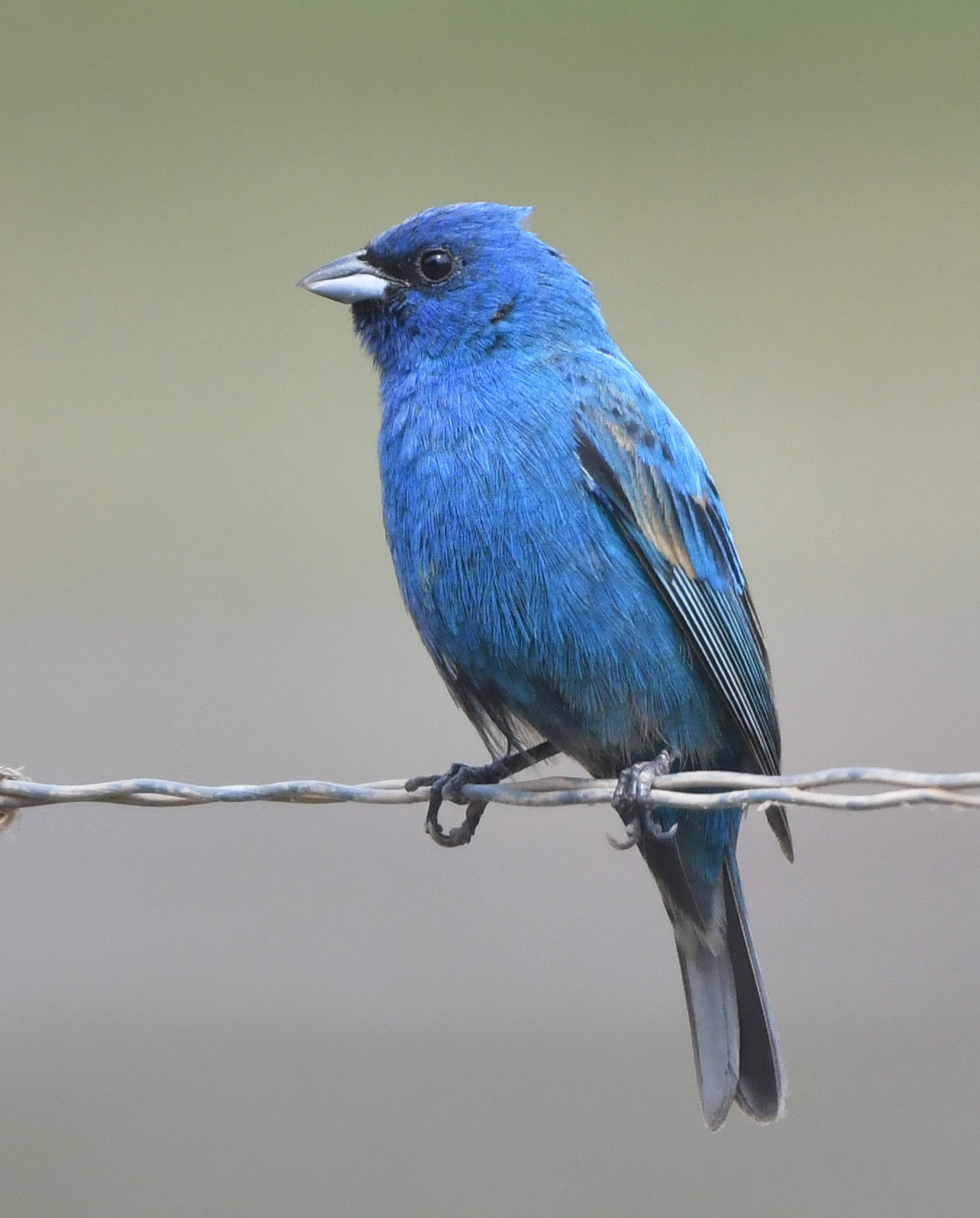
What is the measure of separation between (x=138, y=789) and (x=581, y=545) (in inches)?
37.6

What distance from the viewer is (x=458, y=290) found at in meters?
3.16

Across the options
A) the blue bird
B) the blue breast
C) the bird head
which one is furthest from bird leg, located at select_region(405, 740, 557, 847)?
the bird head

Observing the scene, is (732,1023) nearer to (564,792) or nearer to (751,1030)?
(751,1030)

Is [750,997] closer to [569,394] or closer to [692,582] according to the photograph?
[692,582]

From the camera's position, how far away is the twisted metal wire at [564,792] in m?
1.81

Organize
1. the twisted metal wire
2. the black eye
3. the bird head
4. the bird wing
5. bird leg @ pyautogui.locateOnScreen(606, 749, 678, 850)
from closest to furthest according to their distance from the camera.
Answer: the twisted metal wire, bird leg @ pyautogui.locateOnScreen(606, 749, 678, 850), the bird wing, the bird head, the black eye

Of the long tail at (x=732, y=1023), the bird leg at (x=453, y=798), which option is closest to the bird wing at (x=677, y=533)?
the long tail at (x=732, y=1023)

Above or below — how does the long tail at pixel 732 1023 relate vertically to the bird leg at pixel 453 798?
below

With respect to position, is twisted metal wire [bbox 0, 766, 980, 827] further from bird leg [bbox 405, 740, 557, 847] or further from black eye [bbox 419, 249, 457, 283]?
black eye [bbox 419, 249, 457, 283]

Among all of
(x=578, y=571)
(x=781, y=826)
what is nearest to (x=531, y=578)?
(x=578, y=571)

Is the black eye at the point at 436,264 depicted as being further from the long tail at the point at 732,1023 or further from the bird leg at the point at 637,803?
the long tail at the point at 732,1023

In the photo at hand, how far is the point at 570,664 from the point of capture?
2785 mm

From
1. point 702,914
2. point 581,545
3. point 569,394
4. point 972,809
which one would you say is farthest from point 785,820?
point 972,809

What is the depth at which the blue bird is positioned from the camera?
2.76m
